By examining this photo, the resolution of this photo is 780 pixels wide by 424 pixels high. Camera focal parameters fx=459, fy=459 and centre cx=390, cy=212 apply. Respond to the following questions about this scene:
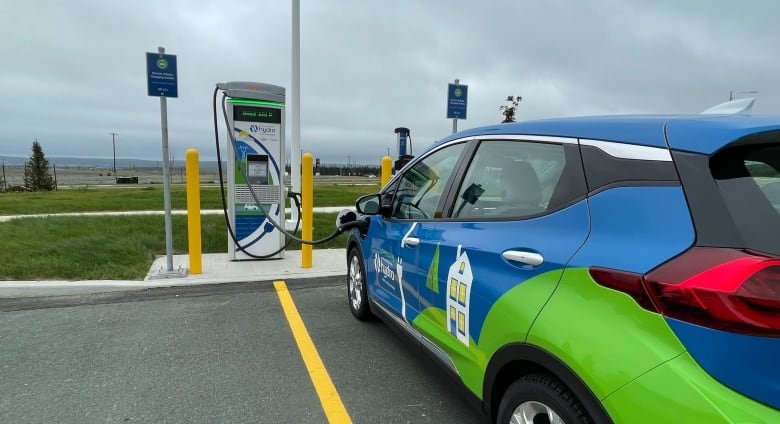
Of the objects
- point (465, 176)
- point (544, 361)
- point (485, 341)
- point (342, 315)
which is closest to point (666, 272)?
point (544, 361)

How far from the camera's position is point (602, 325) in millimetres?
1529

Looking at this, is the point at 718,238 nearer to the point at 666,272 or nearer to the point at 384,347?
the point at 666,272

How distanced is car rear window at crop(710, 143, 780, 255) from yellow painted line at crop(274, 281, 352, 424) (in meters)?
2.29

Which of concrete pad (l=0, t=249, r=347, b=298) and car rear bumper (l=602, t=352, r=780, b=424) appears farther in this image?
concrete pad (l=0, t=249, r=347, b=298)

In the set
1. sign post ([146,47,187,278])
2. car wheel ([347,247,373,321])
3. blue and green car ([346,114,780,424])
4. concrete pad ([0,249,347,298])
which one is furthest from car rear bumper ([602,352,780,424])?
sign post ([146,47,187,278])

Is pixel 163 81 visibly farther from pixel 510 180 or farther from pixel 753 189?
pixel 753 189

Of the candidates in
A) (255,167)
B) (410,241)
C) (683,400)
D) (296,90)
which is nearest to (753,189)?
(683,400)

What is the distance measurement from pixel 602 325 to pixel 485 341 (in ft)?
2.26

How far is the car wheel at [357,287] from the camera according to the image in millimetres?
4262

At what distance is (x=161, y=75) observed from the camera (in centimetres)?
546

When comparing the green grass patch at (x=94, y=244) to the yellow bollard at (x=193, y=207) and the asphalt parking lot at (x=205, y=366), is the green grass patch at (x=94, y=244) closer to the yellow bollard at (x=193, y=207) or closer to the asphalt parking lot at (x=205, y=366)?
the yellow bollard at (x=193, y=207)

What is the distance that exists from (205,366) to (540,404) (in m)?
2.66

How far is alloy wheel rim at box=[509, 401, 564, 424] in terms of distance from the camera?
1722mm

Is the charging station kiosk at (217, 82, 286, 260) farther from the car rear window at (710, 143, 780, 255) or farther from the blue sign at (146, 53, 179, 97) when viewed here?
the car rear window at (710, 143, 780, 255)
